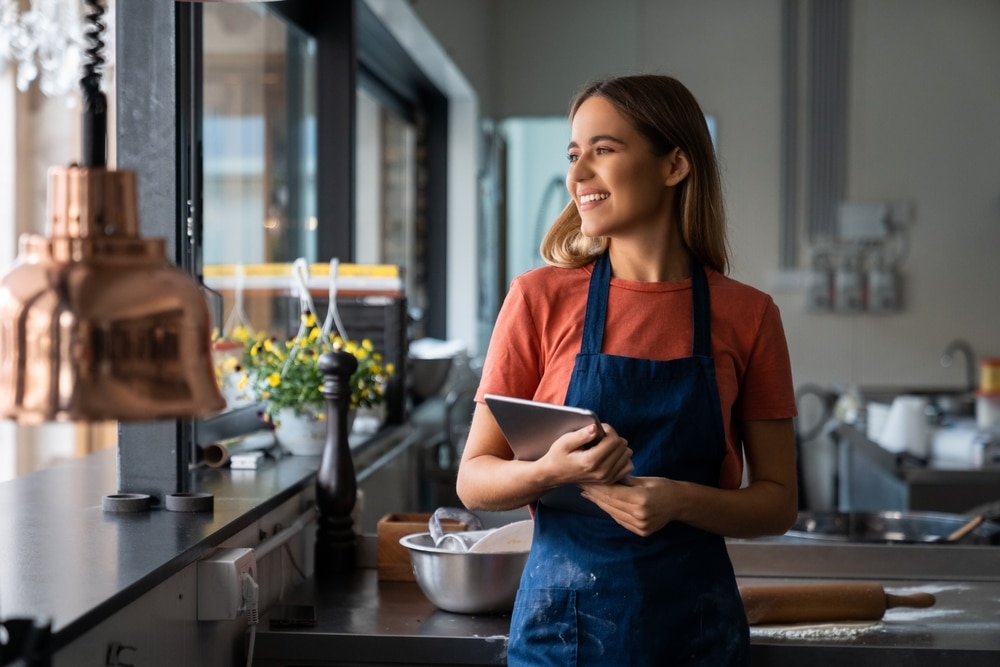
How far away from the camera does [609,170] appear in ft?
5.03

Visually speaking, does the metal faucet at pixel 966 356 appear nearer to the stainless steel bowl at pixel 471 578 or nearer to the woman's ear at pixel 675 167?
the stainless steel bowl at pixel 471 578

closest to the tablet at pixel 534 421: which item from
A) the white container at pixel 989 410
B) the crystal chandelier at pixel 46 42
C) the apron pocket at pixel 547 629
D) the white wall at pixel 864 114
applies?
the apron pocket at pixel 547 629

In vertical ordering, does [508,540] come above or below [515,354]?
below

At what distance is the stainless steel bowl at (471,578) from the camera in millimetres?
1893

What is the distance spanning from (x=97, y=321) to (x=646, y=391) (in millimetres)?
866

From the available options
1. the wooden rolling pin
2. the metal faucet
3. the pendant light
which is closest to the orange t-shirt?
the wooden rolling pin

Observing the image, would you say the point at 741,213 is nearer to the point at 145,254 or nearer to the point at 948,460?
the point at 948,460

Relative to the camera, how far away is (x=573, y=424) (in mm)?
1351

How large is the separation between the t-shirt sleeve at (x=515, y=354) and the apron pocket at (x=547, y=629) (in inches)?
10.5

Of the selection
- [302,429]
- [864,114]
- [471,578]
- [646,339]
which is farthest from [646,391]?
[864,114]

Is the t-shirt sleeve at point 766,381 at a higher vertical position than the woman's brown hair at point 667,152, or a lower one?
lower

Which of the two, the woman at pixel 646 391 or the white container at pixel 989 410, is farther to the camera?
the white container at pixel 989 410

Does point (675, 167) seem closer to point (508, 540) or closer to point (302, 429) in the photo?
point (508, 540)

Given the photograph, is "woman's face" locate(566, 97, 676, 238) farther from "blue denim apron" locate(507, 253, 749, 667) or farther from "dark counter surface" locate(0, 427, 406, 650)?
"dark counter surface" locate(0, 427, 406, 650)
